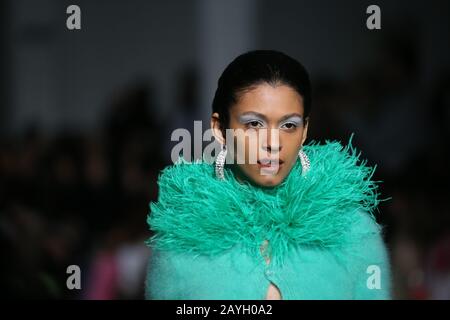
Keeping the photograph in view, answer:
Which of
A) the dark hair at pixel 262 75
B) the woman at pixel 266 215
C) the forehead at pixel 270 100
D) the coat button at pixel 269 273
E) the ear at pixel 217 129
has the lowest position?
the coat button at pixel 269 273

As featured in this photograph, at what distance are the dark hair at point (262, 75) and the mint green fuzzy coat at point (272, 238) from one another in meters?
0.12

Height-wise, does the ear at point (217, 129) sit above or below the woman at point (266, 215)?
above

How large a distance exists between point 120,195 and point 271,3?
0.59 meters

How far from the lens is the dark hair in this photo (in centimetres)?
124

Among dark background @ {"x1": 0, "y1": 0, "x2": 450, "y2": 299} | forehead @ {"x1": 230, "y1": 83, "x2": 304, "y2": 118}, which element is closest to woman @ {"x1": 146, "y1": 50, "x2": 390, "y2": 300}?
forehead @ {"x1": 230, "y1": 83, "x2": 304, "y2": 118}

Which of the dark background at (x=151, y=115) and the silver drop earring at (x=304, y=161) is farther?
the dark background at (x=151, y=115)

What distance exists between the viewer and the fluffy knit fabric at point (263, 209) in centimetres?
128

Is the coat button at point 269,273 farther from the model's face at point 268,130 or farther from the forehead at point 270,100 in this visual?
the forehead at point 270,100

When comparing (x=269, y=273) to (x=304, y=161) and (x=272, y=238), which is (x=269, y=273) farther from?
(x=304, y=161)

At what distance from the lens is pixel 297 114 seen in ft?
4.11

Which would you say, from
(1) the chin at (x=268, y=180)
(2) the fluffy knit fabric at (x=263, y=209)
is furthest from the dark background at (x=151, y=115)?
(1) the chin at (x=268, y=180)
